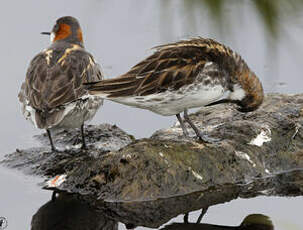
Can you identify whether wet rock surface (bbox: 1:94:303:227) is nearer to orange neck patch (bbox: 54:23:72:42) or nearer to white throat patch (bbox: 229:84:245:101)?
white throat patch (bbox: 229:84:245:101)

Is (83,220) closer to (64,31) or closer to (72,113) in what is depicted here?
(72,113)

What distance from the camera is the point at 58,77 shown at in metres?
7.85

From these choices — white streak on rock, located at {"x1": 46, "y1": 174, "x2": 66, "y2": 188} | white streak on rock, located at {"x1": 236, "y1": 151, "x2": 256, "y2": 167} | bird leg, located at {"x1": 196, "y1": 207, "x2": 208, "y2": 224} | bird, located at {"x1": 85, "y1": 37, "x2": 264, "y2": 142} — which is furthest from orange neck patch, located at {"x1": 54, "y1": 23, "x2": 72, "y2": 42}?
bird leg, located at {"x1": 196, "y1": 207, "x2": 208, "y2": 224}

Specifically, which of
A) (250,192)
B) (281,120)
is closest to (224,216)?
(250,192)

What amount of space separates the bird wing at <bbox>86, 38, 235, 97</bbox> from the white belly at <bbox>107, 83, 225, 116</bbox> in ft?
0.18

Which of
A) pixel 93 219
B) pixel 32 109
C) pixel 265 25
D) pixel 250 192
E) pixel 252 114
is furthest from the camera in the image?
pixel 265 25

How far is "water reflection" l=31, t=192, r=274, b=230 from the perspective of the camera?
19.8 feet

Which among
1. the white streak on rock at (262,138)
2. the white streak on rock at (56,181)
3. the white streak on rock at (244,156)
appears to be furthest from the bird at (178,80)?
the white streak on rock at (56,181)

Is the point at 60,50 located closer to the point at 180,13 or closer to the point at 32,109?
the point at 32,109

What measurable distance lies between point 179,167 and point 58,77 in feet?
6.56

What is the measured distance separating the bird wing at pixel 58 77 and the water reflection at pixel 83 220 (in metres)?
1.46

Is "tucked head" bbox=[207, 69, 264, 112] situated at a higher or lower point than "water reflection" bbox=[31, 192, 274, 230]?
higher

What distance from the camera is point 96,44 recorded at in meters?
10.4

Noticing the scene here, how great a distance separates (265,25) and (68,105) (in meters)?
2.97
